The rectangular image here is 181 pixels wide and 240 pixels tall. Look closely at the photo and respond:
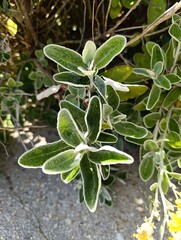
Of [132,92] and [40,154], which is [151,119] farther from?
[40,154]

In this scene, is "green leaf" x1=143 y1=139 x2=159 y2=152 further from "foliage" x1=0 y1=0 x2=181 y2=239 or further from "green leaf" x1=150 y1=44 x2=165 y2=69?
"green leaf" x1=150 y1=44 x2=165 y2=69

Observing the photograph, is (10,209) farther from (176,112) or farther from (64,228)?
(176,112)

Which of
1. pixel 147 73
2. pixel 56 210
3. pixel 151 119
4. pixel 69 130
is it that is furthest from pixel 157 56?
pixel 56 210

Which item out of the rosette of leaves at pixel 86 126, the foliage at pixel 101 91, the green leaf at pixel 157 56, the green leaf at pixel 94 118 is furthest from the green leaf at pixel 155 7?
the green leaf at pixel 94 118

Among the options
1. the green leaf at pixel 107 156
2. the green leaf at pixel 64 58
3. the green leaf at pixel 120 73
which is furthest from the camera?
the green leaf at pixel 120 73

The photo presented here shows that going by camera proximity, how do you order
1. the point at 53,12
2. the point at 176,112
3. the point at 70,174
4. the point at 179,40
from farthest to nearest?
1. the point at 53,12
2. the point at 176,112
3. the point at 179,40
4. the point at 70,174

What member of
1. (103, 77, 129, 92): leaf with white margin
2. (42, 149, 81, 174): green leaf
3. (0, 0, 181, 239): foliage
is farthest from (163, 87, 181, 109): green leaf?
(42, 149, 81, 174): green leaf

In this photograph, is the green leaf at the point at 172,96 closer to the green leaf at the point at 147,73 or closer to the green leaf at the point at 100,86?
the green leaf at the point at 147,73

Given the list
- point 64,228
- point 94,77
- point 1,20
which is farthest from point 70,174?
point 1,20

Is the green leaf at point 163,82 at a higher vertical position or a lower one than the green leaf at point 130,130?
higher
